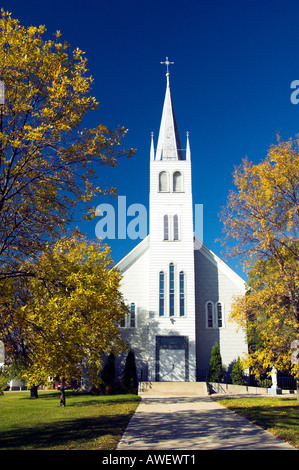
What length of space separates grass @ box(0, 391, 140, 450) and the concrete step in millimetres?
6773

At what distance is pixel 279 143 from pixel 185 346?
14555 millimetres

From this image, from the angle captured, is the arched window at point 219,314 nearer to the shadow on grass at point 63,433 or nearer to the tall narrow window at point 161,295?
the tall narrow window at point 161,295

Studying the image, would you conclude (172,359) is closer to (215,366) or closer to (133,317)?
(215,366)

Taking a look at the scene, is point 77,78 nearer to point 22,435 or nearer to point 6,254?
point 6,254

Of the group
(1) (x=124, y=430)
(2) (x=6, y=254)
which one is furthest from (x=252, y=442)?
(2) (x=6, y=254)

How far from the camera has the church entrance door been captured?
25.6m

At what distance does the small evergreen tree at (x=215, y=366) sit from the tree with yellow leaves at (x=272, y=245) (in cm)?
965

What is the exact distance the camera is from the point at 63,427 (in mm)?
11516

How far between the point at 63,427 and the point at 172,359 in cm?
1511

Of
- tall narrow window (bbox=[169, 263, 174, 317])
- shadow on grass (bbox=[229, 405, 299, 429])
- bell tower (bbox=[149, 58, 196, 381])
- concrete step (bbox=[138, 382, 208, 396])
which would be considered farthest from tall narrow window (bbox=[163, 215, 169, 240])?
shadow on grass (bbox=[229, 405, 299, 429])

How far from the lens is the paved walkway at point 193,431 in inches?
348

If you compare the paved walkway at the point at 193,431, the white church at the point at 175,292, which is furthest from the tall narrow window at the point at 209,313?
the paved walkway at the point at 193,431

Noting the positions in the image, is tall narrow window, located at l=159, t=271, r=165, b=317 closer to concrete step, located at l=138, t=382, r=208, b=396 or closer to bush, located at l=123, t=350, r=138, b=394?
bush, located at l=123, t=350, r=138, b=394
